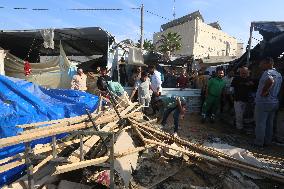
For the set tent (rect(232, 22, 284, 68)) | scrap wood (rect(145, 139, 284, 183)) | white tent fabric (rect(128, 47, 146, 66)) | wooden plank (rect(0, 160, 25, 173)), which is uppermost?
tent (rect(232, 22, 284, 68))

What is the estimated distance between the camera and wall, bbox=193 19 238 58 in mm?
50106

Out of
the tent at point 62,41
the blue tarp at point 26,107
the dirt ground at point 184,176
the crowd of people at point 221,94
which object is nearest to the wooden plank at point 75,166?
the dirt ground at point 184,176

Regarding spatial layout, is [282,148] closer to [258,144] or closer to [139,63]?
[258,144]

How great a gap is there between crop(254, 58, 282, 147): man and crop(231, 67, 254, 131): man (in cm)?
157

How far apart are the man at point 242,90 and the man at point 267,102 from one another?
1569mm

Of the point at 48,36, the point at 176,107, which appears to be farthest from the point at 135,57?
the point at 176,107

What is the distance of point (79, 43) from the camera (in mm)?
16938

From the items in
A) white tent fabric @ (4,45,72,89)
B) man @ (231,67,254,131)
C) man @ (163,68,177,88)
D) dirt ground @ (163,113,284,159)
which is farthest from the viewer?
man @ (163,68,177,88)

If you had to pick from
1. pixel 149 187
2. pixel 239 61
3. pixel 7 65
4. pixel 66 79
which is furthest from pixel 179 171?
pixel 7 65

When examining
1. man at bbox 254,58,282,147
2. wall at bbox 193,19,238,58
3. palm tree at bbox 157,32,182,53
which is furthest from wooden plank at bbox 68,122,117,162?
wall at bbox 193,19,238,58

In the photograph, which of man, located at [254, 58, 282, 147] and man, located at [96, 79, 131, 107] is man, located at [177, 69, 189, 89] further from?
man, located at [254, 58, 282, 147]

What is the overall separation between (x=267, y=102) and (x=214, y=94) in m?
3.18

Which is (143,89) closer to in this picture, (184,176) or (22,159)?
(184,176)

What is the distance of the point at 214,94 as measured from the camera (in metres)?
11.6
